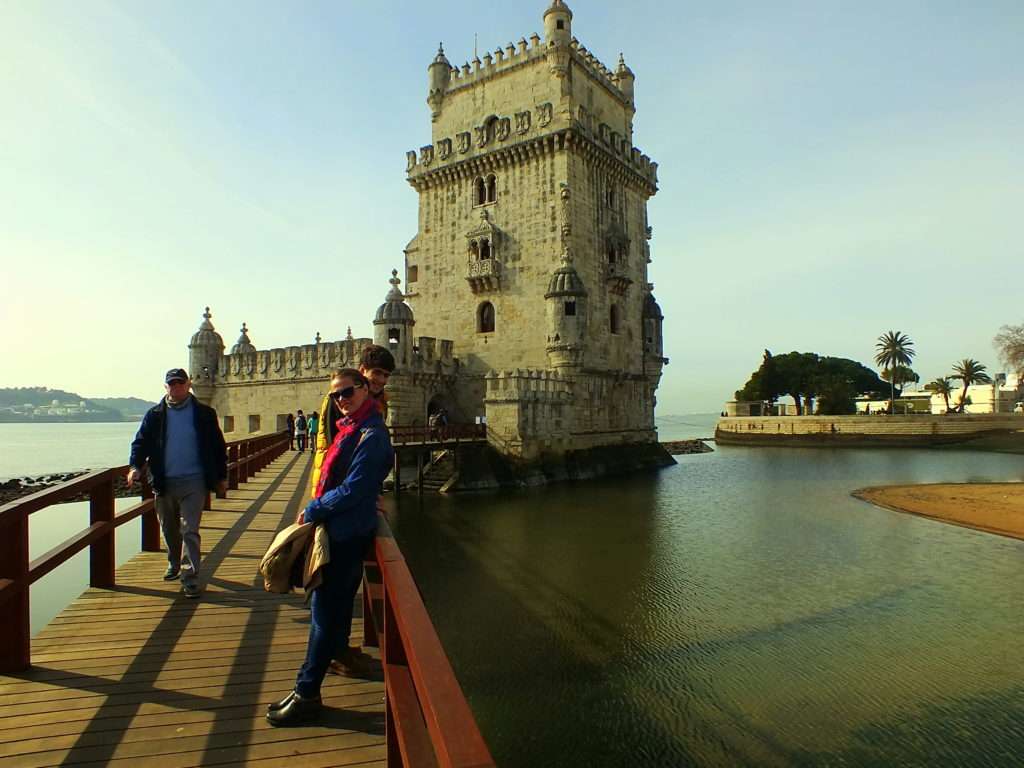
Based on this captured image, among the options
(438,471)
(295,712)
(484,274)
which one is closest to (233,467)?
(295,712)

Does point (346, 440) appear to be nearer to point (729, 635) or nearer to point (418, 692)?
point (418, 692)

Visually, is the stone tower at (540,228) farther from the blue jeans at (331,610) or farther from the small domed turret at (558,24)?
the blue jeans at (331,610)

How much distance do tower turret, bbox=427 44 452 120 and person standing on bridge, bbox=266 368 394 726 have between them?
34707 mm

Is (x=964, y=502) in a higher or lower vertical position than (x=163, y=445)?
lower

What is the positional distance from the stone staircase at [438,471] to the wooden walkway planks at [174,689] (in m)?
21.3

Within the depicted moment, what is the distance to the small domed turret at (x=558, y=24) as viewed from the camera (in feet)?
101

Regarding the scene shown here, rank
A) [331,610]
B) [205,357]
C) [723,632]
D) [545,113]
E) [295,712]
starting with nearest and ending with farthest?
1. [295,712]
2. [331,610]
3. [723,632]
4. [545,113]
5. [205,357]

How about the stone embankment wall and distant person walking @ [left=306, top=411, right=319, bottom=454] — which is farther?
the stone embankment wall

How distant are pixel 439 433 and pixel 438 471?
238 cm

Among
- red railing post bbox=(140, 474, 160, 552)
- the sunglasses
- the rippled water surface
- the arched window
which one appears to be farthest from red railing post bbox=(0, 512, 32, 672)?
the arched window

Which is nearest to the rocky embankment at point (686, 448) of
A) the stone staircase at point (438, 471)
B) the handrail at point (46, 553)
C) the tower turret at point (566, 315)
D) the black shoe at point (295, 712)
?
the tower turret at point (566, 315)

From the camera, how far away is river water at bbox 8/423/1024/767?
773cm

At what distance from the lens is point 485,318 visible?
108 ft

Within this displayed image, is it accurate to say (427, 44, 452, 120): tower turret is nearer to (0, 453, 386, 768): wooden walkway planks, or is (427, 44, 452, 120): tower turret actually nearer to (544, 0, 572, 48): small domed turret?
(544, 0, 572, 48): small domed turret
